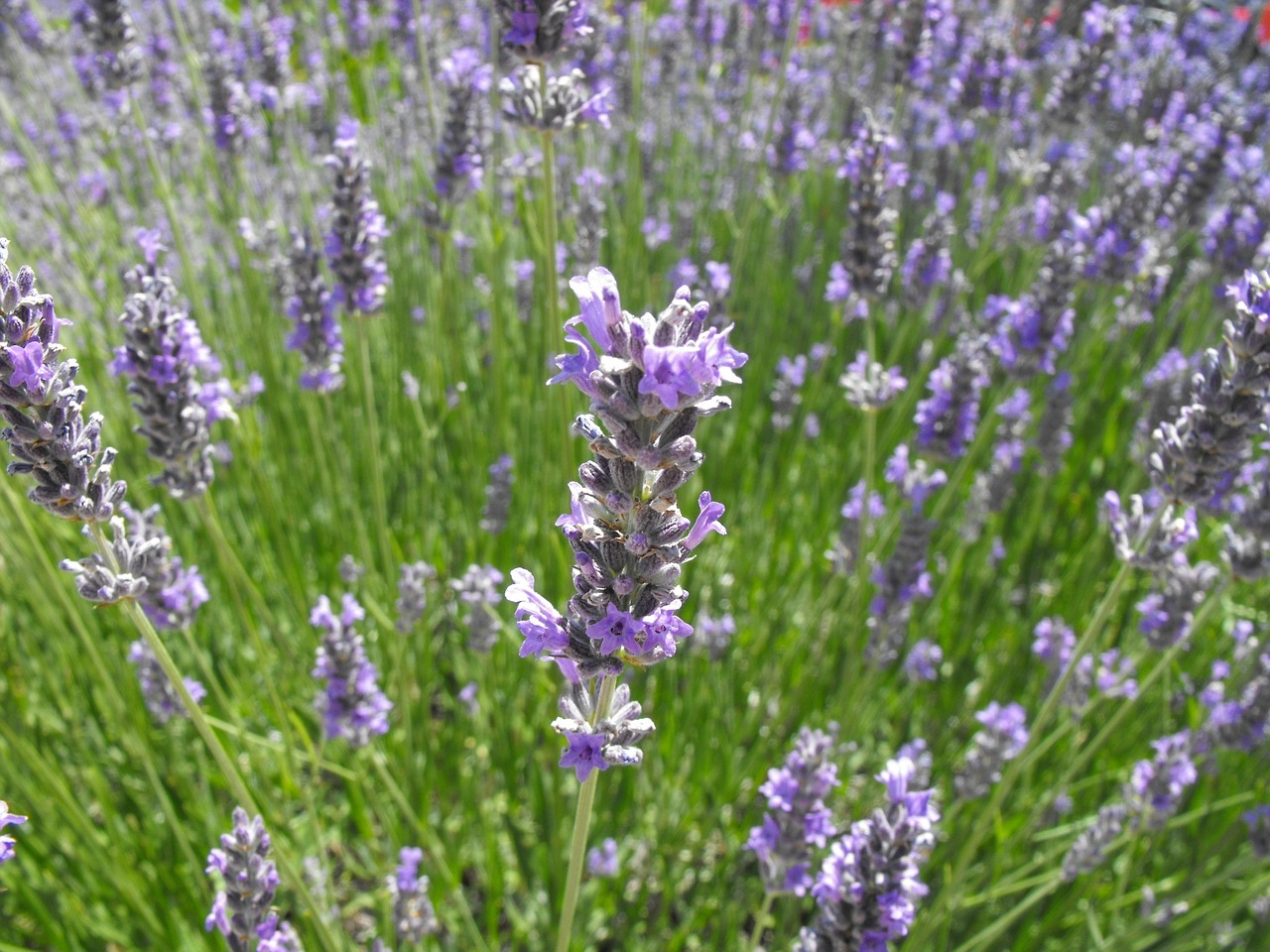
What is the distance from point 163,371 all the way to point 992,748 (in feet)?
8.67

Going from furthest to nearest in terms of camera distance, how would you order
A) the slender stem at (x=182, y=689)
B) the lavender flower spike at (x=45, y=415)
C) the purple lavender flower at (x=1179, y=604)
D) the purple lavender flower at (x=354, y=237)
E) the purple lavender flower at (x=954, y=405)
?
the purple lavender flower at (x=954, y=405)
the purple lavender flower at (x=1179, y=604)
the purple lavender flower at (x=354, y=237)
the slender stem at (x=182, y=689)
the lavender flower spike at (x=45, y=415)

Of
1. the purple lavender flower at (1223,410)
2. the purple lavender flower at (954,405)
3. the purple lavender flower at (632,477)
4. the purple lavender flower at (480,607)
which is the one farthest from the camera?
the purple lavender flower at (954,405)

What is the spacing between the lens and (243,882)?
1551mm

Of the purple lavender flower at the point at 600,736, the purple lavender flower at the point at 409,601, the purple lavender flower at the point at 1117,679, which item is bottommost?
the purple lavender flower at the point at 1117,679

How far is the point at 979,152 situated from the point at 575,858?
6209mm

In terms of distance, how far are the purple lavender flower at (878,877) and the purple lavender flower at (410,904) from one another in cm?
105

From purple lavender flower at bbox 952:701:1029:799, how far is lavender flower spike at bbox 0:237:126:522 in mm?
2537

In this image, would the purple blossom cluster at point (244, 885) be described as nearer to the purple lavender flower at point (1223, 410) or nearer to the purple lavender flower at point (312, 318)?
the purple lavender flower at point (312, 318)

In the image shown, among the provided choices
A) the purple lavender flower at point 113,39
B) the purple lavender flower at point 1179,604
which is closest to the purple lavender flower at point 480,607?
the purple lavender flower at point 1179,604

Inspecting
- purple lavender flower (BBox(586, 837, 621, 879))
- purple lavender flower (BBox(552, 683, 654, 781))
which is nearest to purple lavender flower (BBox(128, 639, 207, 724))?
purple lavender flower (BBox(586, 837, 621, 879))

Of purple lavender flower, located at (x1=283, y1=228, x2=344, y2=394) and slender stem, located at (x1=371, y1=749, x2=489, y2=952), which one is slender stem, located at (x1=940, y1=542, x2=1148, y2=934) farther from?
purple lavender flower, located at (x1=283, y1=228, x2=344, y2=394)

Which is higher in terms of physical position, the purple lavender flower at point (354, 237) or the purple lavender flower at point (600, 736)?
the purple lavender flower at point (354, 237)

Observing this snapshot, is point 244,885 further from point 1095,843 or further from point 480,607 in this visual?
point 1095,843

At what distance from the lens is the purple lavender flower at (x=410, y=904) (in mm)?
2195
